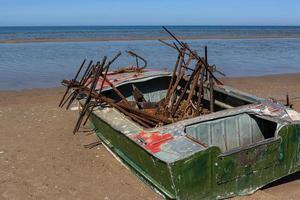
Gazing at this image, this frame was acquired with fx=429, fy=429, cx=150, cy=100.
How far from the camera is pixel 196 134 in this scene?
6539mm

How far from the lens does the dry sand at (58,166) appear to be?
6.48m

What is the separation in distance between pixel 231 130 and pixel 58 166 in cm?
311

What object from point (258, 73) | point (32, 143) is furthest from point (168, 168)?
point (258, 73)

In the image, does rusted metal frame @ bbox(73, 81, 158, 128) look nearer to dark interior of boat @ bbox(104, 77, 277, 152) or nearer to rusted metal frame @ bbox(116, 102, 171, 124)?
rusted metal frame @ bbox(116, 102, 171, 124)

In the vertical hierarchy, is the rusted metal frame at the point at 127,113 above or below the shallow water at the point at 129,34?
above

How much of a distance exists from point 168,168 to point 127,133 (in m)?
1.35

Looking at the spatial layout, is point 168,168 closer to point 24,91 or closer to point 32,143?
point 32,143

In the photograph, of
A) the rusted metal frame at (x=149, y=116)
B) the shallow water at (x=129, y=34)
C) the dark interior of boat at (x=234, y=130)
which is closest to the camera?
the dark interior of boat at (x=234, y=130)

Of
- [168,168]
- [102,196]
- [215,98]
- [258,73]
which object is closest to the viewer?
[168,168]

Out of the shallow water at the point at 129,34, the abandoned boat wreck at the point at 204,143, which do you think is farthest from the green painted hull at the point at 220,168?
the shallow water at the point at 129,34

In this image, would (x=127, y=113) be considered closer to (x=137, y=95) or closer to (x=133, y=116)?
(x=133, y=116)

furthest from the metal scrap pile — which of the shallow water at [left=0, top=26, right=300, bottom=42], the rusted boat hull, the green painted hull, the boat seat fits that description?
the shallow water at [left=0, top=26, right=300, bottom=42]

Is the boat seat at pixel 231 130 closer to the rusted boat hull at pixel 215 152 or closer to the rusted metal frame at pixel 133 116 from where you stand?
the rusted boat hull at pixel 215 152

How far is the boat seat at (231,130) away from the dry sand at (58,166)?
0.87 m
